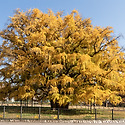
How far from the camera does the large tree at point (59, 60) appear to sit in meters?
20.7

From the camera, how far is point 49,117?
16.3 meters

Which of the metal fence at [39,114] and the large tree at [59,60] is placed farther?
the large tree at [59,60]

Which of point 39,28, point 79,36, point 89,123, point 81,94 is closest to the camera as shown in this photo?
point 89,123

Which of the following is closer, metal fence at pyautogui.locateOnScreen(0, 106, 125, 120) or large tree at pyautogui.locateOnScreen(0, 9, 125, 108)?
metal fence at pyautogui.locateOnScreen(0, 106, 125, 120)

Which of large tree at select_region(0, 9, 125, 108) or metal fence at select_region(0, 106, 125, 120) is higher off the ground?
large tree at select_region(0, 9, 125, 108)

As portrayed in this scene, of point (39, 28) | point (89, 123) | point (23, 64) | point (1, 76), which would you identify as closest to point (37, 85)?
point (23, 64)

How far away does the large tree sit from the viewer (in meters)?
20.7

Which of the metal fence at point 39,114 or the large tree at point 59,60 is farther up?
the large tree at point 59,60

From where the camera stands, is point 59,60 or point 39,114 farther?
point 59,60

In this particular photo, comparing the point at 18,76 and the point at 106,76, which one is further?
the point at 18,76

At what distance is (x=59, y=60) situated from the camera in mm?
20750

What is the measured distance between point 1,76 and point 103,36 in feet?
→ 42.6

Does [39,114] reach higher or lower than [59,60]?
lower

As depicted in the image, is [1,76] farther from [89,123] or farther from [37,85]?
[89,123]
